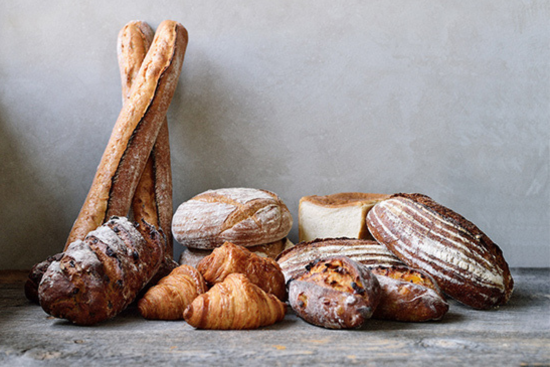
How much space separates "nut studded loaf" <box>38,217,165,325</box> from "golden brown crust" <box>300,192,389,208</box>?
831 mm

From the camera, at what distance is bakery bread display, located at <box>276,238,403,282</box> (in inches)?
59.9

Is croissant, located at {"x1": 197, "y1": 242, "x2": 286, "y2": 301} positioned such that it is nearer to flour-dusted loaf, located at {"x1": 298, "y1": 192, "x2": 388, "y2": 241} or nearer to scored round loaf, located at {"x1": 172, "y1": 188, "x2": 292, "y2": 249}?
scored round loaf, located at {"x1": 172, "y1": 188, "x2": 292, "y2": 249}

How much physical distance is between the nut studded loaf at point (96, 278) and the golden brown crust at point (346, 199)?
2.73 feet

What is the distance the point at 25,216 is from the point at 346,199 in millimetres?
1453

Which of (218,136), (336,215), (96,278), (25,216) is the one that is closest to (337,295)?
(96,278)

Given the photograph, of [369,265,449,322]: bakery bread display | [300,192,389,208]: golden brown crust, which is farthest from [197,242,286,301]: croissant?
[300,192,389,208]: golden brown crust

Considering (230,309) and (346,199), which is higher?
(346,199)

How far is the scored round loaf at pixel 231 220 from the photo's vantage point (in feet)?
5.75

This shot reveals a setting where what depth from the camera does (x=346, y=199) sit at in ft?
6.61

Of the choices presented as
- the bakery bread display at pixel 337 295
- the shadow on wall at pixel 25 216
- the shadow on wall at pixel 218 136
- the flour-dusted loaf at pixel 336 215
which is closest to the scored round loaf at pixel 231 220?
the flour-dusted loaf at pixel 336 215

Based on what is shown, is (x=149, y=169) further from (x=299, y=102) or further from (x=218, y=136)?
(x=299, y=102)

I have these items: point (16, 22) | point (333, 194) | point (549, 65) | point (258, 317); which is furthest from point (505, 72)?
point (16, 22)

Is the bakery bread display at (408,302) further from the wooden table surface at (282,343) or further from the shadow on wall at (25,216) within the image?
the shadow on wall at (25,216)

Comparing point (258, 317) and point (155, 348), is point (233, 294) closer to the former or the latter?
point (258, 317)
